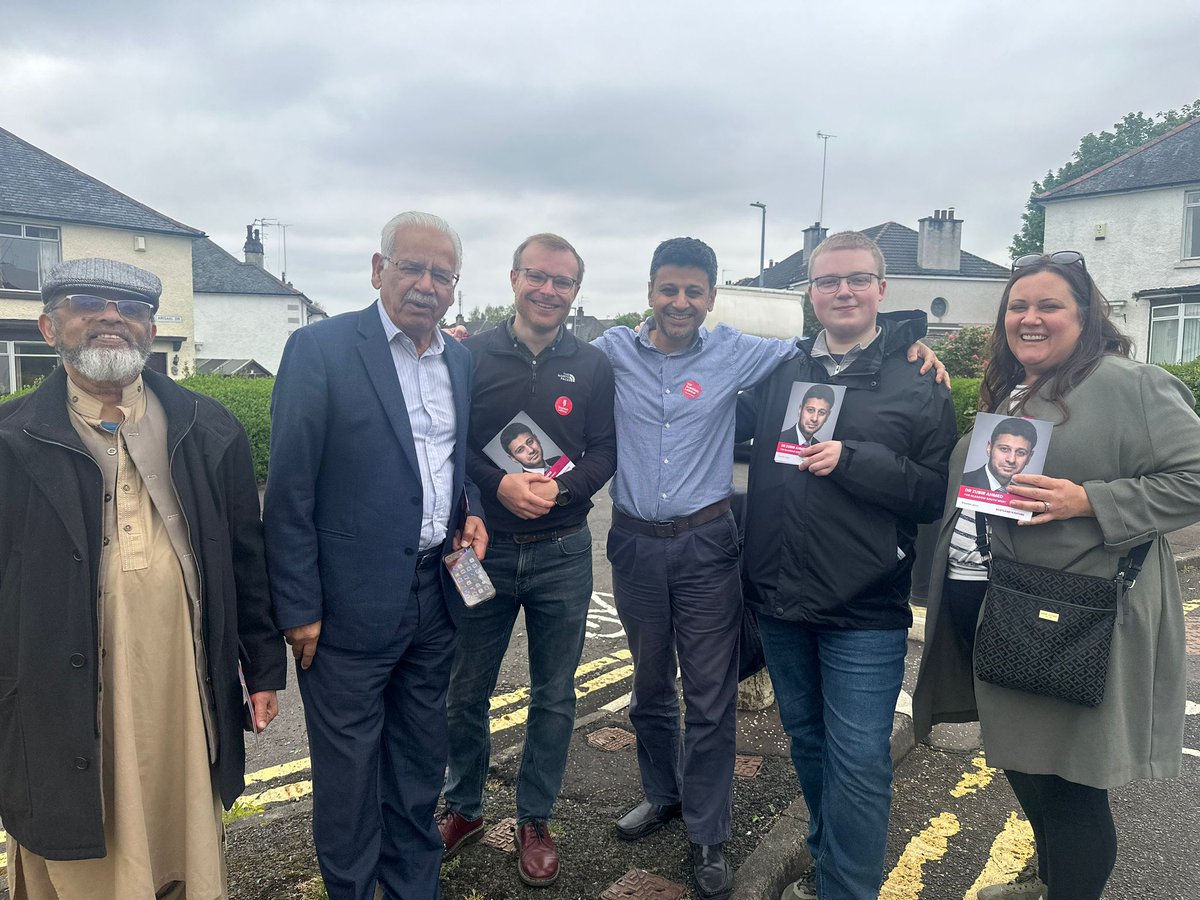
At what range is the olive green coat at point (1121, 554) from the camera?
2.36m

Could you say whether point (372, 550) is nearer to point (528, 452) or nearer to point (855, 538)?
point (528, 452)

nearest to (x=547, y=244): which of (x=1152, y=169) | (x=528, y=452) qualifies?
(x=528, y=452)

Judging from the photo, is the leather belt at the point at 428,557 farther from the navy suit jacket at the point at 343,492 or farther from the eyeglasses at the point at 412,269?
the eyeglasses at the point at 412,269

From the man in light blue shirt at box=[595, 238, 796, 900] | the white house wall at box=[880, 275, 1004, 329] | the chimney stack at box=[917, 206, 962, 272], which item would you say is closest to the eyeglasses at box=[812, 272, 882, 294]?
the man in light blue shirt at box=[595, 238, 796, 900]

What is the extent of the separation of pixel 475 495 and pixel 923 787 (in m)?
2.66

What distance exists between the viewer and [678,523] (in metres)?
3.16

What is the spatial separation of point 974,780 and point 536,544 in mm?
2571

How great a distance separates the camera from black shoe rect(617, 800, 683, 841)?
3332 mm

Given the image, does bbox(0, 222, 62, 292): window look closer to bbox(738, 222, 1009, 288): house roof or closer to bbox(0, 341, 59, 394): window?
bbox(0, 341, 59, 394): window

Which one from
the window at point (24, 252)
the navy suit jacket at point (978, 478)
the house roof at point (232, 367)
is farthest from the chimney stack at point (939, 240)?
the navy suit jacket at point (978, 478)

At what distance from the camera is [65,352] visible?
2.35 meters

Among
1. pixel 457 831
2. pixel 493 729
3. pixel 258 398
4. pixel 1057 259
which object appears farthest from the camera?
pixel 258 398

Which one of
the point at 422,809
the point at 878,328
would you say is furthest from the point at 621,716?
the point at 878,328

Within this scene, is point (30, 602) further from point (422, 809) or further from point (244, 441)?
point (422, 809)
